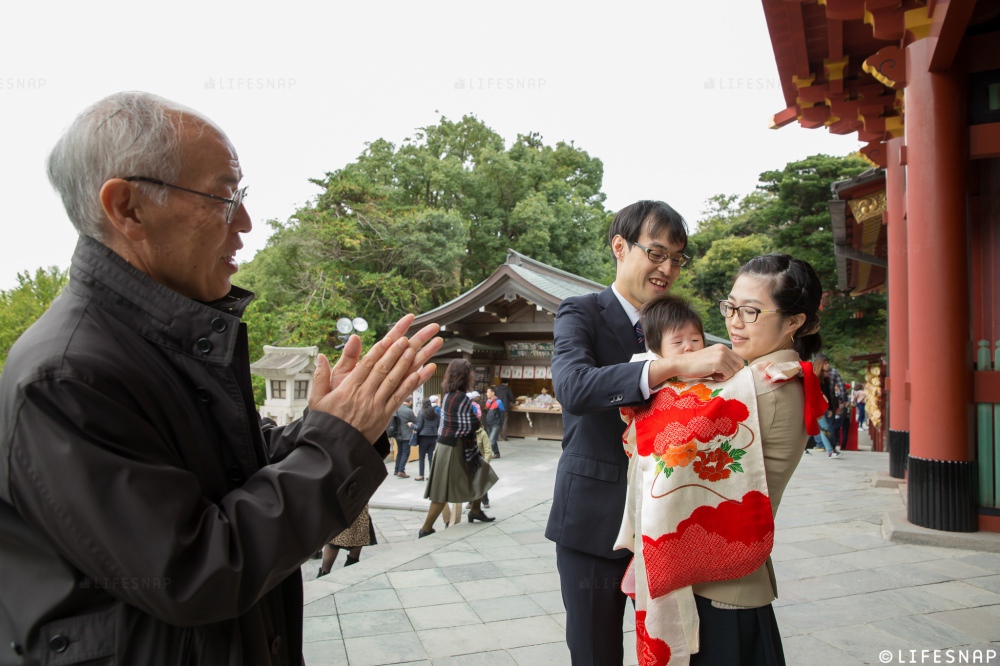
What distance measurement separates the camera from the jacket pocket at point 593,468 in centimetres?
202

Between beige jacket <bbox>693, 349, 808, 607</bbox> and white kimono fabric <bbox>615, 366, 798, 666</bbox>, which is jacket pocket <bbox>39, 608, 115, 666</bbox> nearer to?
white kimono fabric <bbox>615, 366, 798, 666</bbox>

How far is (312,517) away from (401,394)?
0.29 meters

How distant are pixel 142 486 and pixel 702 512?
129 cm

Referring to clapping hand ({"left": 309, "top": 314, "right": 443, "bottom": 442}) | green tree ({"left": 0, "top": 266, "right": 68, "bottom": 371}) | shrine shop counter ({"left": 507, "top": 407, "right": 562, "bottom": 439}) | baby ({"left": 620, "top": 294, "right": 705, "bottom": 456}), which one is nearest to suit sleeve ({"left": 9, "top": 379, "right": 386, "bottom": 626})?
clapping hand ({"left": 309, "top": 314, "right": 443, "bottom": 442})

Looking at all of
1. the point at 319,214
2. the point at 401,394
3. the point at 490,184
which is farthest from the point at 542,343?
the point at 401,394

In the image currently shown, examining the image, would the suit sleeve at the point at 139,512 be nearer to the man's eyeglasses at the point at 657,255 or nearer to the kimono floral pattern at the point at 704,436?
the kimono floral pattern at the point at 704,436

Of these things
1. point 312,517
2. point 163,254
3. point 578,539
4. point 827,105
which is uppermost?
point 827,105

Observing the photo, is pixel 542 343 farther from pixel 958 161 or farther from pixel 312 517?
pixel 312 517

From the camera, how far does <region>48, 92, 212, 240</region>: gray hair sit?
3.66 ft

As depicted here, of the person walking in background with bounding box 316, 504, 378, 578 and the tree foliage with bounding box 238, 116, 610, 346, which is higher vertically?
the tree foliage with bounding box 238, 116, 610, 346

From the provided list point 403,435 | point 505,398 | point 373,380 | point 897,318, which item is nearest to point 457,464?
point 403,435

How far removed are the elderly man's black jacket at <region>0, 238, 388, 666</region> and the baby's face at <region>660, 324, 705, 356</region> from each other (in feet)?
3.39

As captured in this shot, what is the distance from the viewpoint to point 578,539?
6.54ft

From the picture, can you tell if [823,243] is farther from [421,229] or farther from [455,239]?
[421,229]
